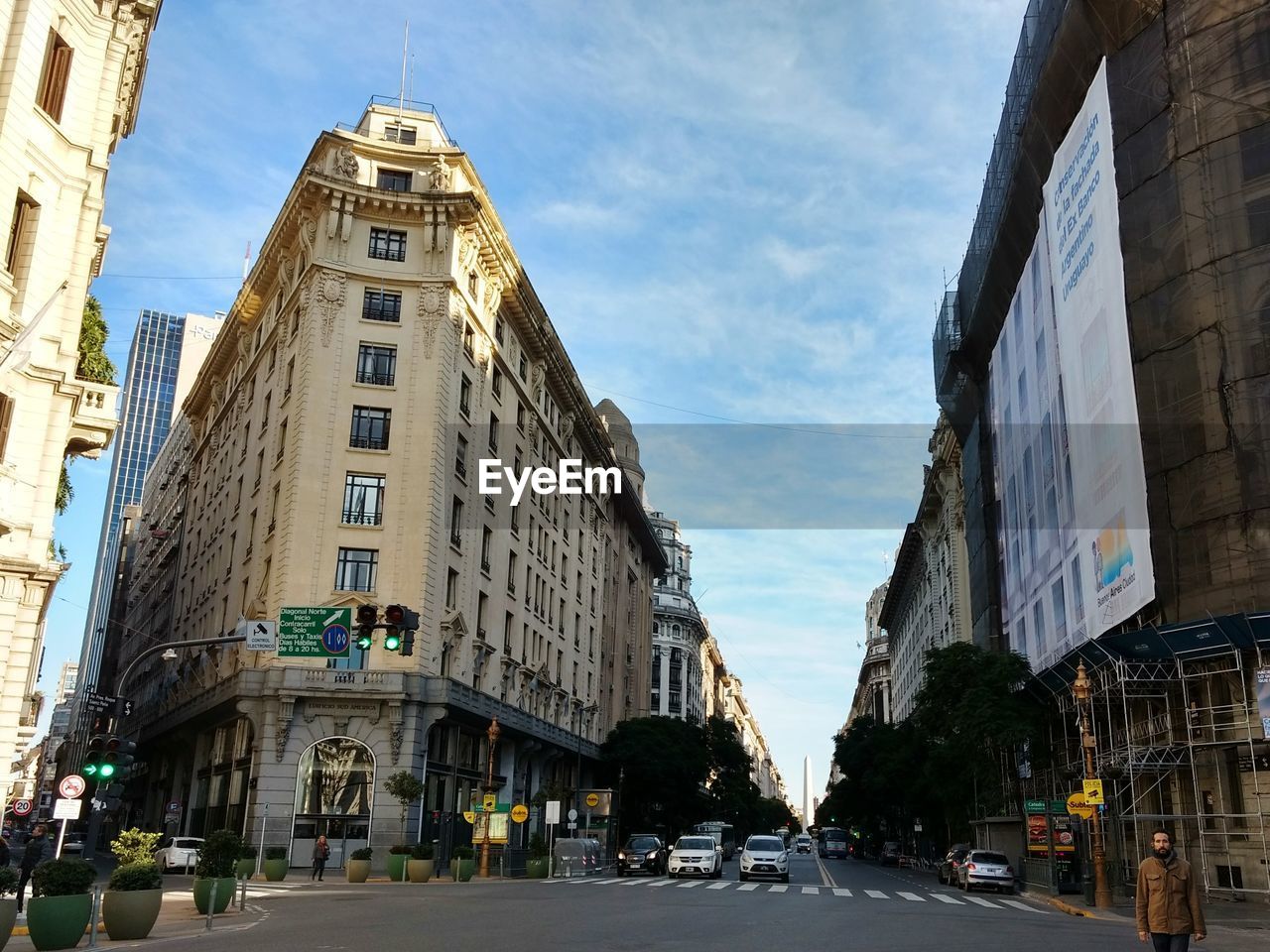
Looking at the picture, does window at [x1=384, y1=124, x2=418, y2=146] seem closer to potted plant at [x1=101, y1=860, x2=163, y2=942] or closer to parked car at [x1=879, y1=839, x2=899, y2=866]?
potted plant at [x1=101, y1=860, x2=163, y2=942]

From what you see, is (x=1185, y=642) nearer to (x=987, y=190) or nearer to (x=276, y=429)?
(x=987, y=190)

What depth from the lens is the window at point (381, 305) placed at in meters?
47.4

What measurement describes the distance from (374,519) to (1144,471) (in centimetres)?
2850

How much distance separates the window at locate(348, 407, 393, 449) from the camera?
45.6 m

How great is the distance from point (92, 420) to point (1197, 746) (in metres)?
31.7

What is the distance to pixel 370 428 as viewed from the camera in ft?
151

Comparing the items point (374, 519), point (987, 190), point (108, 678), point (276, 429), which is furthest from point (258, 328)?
point (108, 678)

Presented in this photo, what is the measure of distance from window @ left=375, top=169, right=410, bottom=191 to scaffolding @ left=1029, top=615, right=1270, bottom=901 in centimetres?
3414

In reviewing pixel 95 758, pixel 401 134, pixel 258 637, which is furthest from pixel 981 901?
pixel 401 134

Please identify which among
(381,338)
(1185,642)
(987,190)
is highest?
(987,190)

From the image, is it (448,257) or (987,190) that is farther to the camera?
(987,190)

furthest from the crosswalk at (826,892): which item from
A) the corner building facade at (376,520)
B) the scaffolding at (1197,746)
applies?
the corner building facade at (376,520)

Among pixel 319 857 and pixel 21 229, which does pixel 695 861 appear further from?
pixel 21 229

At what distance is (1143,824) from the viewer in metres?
36.7
